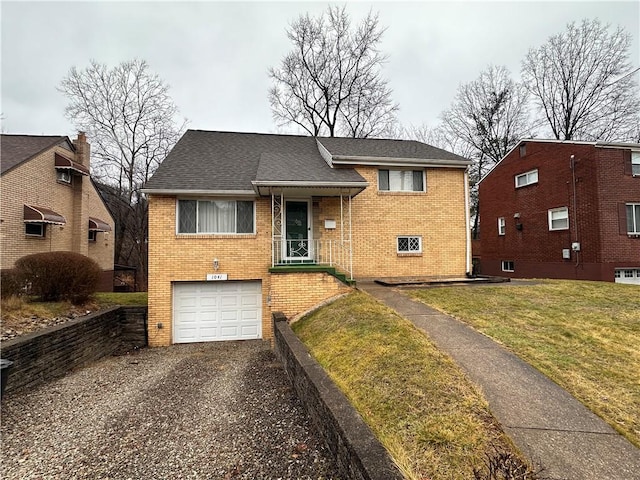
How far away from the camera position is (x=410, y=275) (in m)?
11.5

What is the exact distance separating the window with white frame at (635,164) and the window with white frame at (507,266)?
6.83m

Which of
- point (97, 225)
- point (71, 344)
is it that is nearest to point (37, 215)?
point (97, 225)

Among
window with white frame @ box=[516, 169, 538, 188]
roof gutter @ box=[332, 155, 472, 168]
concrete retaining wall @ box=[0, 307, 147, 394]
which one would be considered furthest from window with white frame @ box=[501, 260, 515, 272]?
concrete retaining wall @ box=[0, 307, 147, 394]

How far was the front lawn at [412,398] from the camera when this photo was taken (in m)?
2.59

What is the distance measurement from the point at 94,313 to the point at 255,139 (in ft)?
28.9

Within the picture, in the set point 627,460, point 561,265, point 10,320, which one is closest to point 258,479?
point 627,460

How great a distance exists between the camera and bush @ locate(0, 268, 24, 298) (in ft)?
27.3

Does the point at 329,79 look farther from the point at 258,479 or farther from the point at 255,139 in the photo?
the point at 258,479

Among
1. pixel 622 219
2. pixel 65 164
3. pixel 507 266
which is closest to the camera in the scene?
pixel 622 219

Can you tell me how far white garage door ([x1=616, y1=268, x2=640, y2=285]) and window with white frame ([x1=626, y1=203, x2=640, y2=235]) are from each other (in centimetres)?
170

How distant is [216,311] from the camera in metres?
10.5

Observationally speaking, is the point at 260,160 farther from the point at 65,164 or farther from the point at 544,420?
the point at 65,164

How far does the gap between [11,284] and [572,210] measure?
2136cm

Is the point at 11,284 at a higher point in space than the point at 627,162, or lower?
lower
